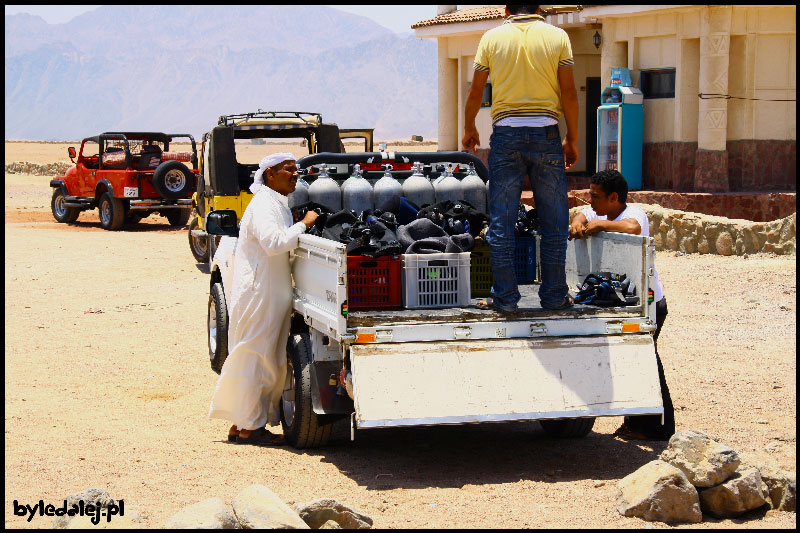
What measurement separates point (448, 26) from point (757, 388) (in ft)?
58.6

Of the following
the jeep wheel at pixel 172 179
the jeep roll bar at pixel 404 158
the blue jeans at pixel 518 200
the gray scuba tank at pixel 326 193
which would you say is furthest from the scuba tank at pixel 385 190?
the jeep wheel at pixel 172 179

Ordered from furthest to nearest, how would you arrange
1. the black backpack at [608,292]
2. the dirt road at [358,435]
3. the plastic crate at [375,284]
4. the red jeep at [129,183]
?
the red jeep at [129,183] < the black backpack at [608,292] < the plastic crate at [375,284] < the dirt road at [358,435]

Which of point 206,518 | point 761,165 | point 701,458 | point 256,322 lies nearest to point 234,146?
point 256,322

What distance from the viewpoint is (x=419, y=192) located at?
8.17m

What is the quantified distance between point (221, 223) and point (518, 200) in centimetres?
256

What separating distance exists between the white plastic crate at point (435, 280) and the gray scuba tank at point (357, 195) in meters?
1.33

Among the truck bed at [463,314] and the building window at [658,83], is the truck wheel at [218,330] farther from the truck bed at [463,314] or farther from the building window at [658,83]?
the building window at [658,83]

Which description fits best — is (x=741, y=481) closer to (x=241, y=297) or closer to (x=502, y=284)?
(x=502, y=284)

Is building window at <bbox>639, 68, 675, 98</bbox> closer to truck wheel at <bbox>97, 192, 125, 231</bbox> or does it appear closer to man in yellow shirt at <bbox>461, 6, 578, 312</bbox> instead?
truck wheel at <bbox>97, 192, 125, 231</bbox>

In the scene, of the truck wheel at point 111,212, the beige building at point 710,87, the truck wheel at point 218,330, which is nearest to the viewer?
the truck wheel at point 218,330

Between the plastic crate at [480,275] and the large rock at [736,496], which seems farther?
the plastic crate at [480,275]

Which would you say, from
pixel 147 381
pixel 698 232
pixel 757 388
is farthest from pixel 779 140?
pixel 147 381

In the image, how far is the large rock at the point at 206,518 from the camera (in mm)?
4785

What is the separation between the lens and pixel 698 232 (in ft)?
52.2
